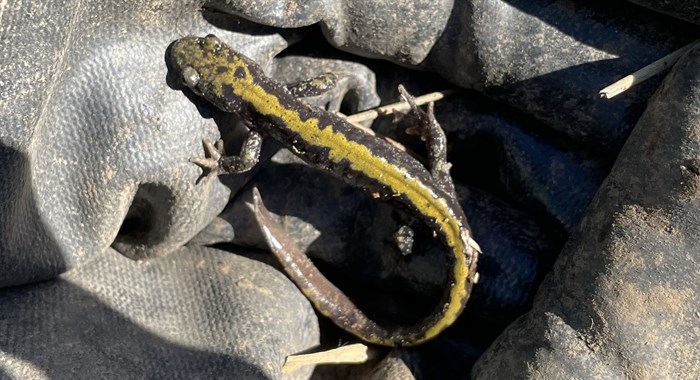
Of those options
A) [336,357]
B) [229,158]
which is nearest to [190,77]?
[229,158]

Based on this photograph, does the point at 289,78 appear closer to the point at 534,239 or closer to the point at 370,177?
the point at 370,177

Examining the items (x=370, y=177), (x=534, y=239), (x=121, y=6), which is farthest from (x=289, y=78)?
(x=534, y=239)

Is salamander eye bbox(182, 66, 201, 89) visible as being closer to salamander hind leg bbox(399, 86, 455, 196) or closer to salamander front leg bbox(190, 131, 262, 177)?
salamander front leg bbox(190, 131, 262, 177)

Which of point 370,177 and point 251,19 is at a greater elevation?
point 251,19

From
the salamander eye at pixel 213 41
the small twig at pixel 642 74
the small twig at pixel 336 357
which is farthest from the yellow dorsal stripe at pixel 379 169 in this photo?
the small twig at pixel 642 74

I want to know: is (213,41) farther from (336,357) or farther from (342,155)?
(336,357)

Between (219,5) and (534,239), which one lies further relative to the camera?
(534,239)
